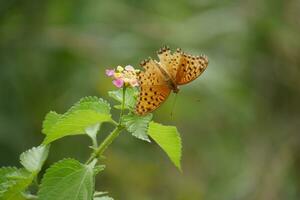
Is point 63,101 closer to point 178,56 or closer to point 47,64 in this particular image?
point 47,64

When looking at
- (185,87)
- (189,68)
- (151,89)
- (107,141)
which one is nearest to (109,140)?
(107,141)

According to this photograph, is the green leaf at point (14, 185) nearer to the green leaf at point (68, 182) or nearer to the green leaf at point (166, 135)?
the green leaf at point (68, 182)

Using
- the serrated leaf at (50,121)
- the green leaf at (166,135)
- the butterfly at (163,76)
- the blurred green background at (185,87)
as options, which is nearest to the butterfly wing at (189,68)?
the butterfly at (163,76)

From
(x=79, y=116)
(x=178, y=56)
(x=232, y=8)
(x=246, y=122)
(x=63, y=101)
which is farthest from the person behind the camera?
(x=232, y=8)

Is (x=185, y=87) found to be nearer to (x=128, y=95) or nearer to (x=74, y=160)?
(x=128, y=95)

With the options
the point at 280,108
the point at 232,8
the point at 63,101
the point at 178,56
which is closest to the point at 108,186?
the point at 63,101

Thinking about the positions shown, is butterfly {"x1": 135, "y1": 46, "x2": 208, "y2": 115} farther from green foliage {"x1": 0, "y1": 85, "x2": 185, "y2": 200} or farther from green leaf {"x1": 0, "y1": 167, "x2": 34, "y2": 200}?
green leaf {"x1": 0, "y1": 167, "x2": 34, "y2": 200}
